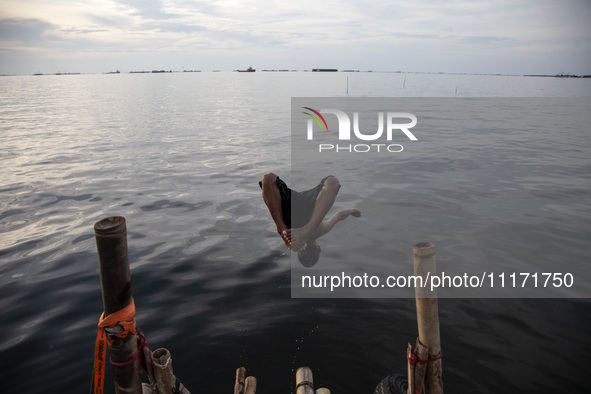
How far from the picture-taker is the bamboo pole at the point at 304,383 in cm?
511

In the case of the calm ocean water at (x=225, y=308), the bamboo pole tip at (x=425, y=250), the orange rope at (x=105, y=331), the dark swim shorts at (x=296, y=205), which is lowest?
the calm ocean water at (x=225, y=308)

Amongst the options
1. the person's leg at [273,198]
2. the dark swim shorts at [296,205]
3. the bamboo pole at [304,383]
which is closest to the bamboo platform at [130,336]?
the bamboo pole at [304,383]

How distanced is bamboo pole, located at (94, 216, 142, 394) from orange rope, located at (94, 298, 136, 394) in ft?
0.18

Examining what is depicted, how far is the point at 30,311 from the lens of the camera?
792 cm

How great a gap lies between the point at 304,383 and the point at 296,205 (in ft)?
9.95

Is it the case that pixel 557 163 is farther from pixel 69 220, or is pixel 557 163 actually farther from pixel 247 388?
pixel 69 220

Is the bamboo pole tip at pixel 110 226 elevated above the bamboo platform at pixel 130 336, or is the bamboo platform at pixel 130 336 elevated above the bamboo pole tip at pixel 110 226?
the bamboo pole tip at pixel 110 226

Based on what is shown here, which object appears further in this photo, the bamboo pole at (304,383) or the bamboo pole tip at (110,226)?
the bamboo pole at (304,383)

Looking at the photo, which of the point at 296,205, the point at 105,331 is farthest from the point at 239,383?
the point at 296,205

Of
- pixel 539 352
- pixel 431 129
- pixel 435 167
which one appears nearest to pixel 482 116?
pixel 431 129

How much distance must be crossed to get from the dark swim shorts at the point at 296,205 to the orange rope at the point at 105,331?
3.33m

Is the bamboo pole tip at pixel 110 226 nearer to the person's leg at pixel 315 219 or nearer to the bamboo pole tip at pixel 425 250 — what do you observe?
the bamboo pole tip at pixel 425 250

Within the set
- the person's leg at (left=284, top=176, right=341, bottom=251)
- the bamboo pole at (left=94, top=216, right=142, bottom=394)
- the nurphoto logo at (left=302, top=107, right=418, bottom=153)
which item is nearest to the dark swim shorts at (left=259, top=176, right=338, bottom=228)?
the person's leg at (left=284, top=176, right=341, bottom=251)

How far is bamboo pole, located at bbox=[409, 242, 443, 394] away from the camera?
419cm
